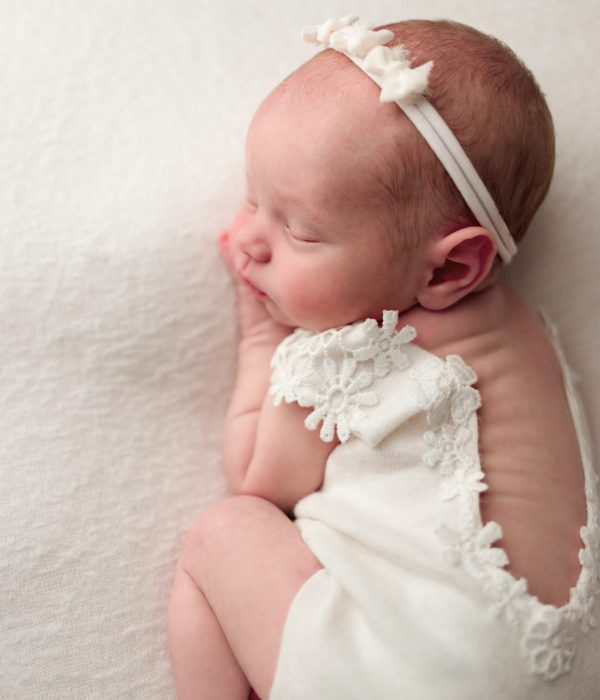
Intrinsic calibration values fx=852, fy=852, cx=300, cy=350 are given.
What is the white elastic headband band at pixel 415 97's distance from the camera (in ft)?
3.93

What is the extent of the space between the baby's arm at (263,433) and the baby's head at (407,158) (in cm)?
19

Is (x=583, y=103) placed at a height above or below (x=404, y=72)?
below

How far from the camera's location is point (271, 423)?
1373mm

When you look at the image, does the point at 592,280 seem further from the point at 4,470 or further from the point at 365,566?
the point at 4,470

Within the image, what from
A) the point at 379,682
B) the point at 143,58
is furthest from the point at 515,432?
the point at 143,58

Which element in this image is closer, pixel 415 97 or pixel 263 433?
pixel 415 97

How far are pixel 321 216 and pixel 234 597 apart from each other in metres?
0.58

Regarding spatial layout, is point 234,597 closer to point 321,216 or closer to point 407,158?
point 321,216

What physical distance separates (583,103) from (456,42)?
0.43 metres

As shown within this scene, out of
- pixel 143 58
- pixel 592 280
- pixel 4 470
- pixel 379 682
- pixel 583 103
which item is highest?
pixel 143 58

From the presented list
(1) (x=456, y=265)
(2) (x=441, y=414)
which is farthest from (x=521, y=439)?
(1) (x=456, y=265)

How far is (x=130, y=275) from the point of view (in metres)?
1.46

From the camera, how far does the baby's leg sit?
4.08ft

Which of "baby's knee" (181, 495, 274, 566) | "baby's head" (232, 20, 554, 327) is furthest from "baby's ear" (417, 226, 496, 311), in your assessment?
"baby's knee" (181, 495, 274, 566)
